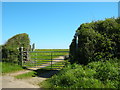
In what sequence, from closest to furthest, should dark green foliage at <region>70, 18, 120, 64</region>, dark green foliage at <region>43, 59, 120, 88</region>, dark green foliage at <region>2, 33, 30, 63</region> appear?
dark green foliage at <region>43, 59, 120, 88</region> → dark green foliage at <region>70, 18, 120, 64</region> → dark green foliage at <region>2, 33, 30, 63</region>

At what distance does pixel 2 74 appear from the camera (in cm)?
1147

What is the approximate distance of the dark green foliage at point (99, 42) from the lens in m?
10.4

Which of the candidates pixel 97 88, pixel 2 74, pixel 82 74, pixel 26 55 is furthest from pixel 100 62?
pixel 26 55

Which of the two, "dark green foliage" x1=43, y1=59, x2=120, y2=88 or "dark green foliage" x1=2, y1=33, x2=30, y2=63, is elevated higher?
"dark green foliage" x1=2, y1=33, x2=30, y2=63

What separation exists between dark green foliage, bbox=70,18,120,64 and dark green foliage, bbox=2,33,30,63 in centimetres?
628

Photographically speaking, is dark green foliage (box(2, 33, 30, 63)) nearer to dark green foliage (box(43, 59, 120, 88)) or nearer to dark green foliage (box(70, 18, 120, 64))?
dark green foliage (box(70, 18, 120, 64))

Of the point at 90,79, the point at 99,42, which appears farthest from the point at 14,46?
the point at 90,79

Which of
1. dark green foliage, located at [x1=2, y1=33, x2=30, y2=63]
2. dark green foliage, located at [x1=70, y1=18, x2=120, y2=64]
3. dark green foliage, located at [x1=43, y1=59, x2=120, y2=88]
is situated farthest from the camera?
dark green foliage, located at [x1=2, y1=33, x2=30, y2=63]

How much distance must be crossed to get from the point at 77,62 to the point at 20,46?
7317 millimetres

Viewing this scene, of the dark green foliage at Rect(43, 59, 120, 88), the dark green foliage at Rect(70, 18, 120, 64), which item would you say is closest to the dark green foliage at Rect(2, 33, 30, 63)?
the dark green foliage at Rect(70, 18, 120, 64)

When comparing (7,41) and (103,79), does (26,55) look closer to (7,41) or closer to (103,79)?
(7,41)

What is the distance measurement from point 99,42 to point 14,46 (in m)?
8.22

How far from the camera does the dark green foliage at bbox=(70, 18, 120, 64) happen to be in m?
10.4

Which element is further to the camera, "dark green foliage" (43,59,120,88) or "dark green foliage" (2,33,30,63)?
"dark green foliage" (2,33,30,63)
